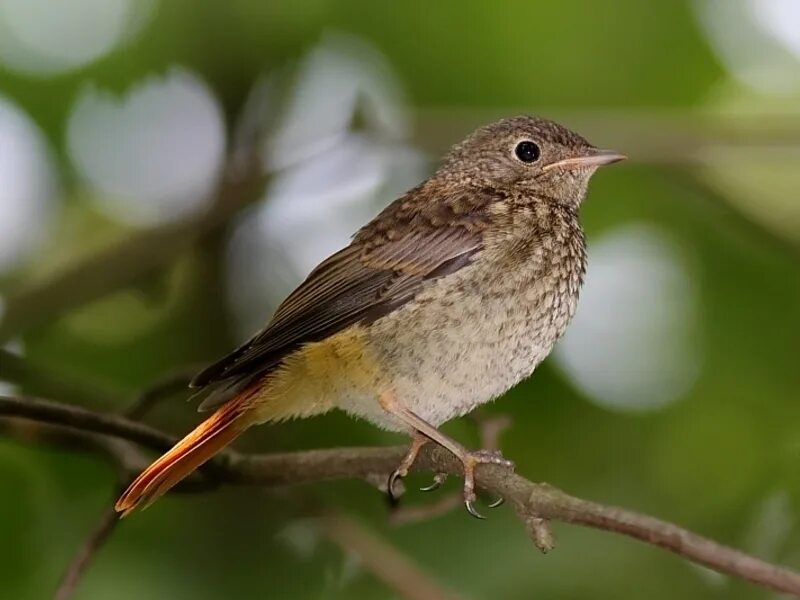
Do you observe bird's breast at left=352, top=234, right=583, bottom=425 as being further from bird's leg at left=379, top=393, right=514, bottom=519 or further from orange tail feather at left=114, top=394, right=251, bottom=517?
orange tail feather at left=114, top=394, right=251, bottom=517

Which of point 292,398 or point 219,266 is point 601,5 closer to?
point 219,266

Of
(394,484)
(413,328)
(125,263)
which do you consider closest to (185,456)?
(394,484)

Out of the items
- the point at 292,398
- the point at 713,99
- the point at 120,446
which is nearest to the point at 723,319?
the point at 713,99

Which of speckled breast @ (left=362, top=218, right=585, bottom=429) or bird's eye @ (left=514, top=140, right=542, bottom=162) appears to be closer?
speckled breast @ (left=362, top=218, right=585, bottom=429)

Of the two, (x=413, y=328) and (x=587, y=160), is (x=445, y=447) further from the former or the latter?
(x=587, y=160)

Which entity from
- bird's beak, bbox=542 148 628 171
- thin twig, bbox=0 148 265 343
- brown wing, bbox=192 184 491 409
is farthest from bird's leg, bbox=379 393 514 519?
thin twig, bbox=0 148 265 343
